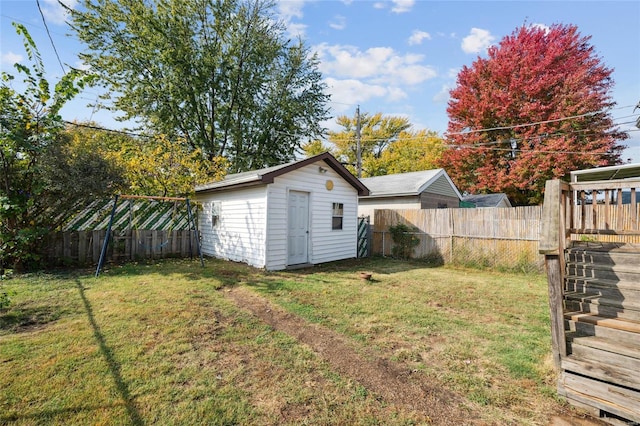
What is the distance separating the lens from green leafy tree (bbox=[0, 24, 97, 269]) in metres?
6.18

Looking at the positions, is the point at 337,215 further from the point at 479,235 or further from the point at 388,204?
the point at 388,204

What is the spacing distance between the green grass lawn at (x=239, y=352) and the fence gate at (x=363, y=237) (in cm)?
543

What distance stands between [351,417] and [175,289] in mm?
4787

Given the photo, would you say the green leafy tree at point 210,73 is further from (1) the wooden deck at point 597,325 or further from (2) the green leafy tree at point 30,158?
(1) the wooden deck at point 597,325

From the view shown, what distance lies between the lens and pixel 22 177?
683 cm

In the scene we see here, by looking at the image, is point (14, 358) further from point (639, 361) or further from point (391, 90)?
point (391, 90)

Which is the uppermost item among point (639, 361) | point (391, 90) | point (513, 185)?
point (391, 90)

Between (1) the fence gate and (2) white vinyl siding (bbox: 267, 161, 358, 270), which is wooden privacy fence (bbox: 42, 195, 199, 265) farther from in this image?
(1) the fence gate

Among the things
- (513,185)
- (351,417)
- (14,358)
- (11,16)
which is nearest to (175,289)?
(14,358)

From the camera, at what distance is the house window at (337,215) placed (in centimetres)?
1012

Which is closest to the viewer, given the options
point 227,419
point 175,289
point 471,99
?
point 227,419

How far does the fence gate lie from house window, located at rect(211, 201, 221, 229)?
5.54 metres

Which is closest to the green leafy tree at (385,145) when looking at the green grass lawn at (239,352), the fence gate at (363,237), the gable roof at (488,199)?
the gable roof at (488,199)

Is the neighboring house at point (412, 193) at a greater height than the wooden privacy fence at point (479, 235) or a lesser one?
greater
